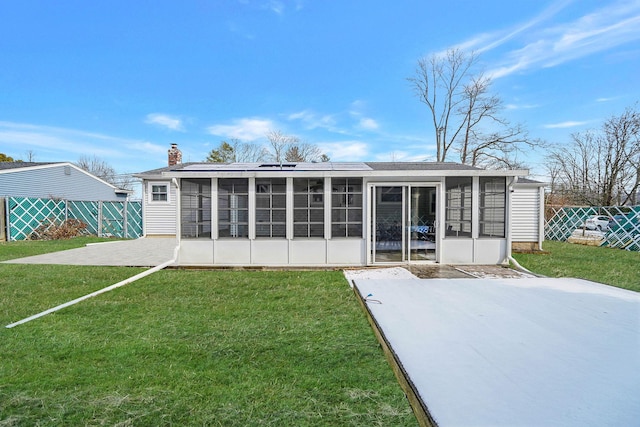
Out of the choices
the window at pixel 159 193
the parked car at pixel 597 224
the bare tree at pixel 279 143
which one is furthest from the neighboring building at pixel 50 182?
the parked car at pixel 597 224

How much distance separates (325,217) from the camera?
23.0 ft

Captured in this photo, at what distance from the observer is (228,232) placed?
23.5ft

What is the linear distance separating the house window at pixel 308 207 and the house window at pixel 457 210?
9.73 feet

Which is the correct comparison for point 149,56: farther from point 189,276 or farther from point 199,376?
point 199,376

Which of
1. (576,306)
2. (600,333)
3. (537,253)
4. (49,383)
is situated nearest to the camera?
(49,383)

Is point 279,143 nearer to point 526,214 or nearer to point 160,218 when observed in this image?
point 160,218

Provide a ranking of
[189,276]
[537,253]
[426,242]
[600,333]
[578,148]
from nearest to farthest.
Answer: [600,333]
[189,276]
[426,242]
[537,253]
[578,148]

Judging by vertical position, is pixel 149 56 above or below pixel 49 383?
above

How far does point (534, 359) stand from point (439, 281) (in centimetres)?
287

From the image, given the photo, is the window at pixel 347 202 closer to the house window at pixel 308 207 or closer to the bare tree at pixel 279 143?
the house window at pixel 308 207

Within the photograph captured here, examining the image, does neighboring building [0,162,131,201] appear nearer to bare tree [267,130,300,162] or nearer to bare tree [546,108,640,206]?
bare tree [267,130,300,162]

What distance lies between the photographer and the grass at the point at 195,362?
2.03 meters

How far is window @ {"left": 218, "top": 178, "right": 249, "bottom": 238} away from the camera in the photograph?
7.02 m

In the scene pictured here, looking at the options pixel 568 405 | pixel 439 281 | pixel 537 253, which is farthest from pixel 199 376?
pixel 537 253
